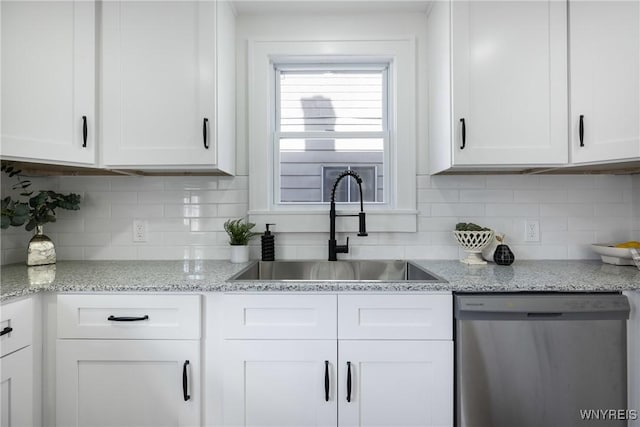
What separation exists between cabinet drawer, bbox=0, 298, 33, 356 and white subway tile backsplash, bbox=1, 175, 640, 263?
2.32ft

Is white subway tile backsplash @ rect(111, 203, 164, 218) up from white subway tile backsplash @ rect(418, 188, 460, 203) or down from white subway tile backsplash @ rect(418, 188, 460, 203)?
down

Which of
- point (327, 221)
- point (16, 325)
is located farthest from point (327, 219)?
point (16, 325)

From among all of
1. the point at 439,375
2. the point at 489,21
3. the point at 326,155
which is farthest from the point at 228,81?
the point at 439,375

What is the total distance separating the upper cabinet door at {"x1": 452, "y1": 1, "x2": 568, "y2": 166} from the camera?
162 cm

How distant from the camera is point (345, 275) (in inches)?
77.3

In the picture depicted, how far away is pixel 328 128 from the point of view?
2.11m

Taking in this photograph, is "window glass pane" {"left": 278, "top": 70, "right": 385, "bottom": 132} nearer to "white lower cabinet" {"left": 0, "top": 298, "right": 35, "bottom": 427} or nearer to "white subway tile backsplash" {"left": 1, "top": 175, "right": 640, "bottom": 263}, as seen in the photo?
"white subway tile backsplash" {"left": 1, "top": 175, "right": 640, "bottom": 263}

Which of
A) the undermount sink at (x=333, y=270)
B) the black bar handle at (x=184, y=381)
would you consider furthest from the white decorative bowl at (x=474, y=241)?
the black bar handle at (x=184, y=381)

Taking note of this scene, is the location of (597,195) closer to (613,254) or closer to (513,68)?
(613,254)

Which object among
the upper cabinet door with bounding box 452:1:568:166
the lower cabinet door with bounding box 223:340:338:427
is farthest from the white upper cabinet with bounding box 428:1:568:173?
the lower cabinet door with bounding box 223:340:338:427

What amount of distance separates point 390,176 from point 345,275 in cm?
65

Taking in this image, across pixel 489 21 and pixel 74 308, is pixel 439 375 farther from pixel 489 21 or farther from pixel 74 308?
pixel 489 21

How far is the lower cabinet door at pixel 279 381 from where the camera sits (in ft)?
4.48

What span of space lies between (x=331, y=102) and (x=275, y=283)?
4.02ft
